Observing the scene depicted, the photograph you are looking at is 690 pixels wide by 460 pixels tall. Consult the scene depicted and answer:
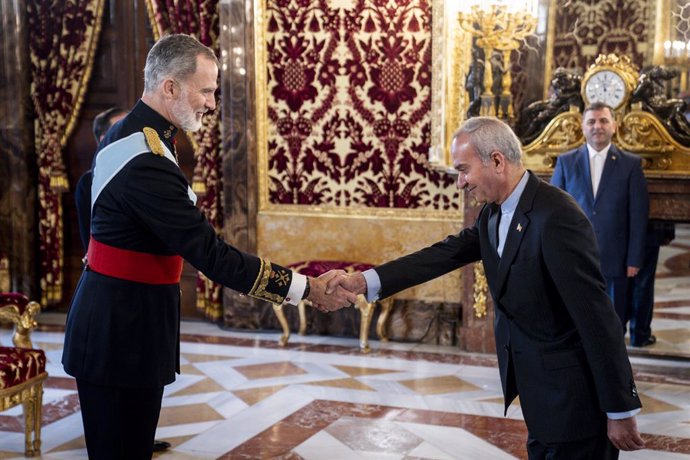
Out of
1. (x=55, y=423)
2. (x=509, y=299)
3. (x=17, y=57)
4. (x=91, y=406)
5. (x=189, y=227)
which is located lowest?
(x=55, y=423)

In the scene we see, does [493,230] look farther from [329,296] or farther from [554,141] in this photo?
[554,141]

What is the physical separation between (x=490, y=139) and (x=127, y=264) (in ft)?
3.52

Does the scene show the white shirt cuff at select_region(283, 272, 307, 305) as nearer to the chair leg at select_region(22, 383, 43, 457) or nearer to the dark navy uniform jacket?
the dark navy uniform jacket

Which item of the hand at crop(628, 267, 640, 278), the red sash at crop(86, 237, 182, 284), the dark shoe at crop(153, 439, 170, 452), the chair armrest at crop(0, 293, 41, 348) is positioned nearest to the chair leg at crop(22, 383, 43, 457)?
the chair armrest at crop(0, 293, 41, 348)

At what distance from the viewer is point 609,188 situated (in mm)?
5258

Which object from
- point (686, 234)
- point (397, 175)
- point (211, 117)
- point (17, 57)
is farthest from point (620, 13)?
point (17, 57)

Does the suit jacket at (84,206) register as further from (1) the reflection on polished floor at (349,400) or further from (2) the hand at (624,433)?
(2) the hand at (624,433)

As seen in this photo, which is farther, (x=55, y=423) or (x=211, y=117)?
(x=211, y=117)

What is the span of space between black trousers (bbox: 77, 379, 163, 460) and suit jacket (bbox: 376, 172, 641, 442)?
3.41ft

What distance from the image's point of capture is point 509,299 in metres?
2.39

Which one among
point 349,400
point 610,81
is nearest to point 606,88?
point 610,81

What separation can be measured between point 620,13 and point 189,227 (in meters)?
3.94

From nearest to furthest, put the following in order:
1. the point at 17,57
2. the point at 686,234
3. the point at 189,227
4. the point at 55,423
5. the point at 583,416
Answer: the point at 583,416, the point at 189,227, the point at 55,423, the point at 686,234, the point at 17,57

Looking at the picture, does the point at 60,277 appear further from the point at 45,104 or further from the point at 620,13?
the point at 620,13
